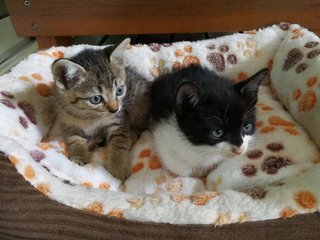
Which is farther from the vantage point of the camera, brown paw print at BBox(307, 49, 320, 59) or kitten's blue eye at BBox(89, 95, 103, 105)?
brown paw print at BBox(307, 49, 320, 59)

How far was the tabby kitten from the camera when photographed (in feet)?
4.26

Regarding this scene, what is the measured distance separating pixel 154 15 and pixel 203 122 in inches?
39.0

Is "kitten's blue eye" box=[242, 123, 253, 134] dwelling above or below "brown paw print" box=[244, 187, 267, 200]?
above

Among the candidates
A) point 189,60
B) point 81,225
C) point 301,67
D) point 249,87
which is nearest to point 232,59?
point 189,60

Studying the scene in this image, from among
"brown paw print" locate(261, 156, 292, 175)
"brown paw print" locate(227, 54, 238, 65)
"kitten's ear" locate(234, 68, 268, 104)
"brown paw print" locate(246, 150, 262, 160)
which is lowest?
"brown paw print" locate(227, 54, 238, 65)

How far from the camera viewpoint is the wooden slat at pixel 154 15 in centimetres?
179

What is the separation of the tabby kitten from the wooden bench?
48 cm

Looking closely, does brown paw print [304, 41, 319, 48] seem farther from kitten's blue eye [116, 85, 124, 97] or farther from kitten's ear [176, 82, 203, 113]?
kitten's blue eye [116, 85, 124, 97]

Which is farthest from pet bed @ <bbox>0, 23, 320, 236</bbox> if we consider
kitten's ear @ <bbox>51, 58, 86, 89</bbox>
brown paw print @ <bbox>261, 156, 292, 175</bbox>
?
kitten's ear @ <bbox>51, 58, 86, 89</bbox>

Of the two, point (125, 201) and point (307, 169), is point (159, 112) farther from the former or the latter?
point (307, 169)

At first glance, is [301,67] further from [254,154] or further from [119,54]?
[119,54]

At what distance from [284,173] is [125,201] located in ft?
1.69

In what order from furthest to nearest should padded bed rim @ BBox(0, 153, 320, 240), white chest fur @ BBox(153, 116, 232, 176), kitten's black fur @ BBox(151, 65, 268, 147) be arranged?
white chest fur @ BBox(153, 116, 232, 176) → kitten's black fur @ BBox(151, 65, 268, 147) → padded bed rim @ BBox(0, 153, 320, 240)

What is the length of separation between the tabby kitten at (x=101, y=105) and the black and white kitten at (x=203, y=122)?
183mm
